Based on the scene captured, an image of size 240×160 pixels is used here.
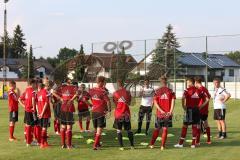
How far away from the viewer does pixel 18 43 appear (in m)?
142

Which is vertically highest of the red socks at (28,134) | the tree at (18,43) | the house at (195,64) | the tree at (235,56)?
the tree at (18,43)

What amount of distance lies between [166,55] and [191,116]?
31360mm

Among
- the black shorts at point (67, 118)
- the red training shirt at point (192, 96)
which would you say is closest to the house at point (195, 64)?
the red training shirt at point (192, 96)

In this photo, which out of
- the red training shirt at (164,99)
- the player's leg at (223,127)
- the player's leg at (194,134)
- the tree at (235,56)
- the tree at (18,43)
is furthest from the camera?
the tree at (18,43)

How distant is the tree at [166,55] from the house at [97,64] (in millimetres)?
2611

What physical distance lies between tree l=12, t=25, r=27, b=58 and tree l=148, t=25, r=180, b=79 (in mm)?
98362

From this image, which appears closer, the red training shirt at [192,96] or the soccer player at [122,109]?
the soccer player at [122,109]

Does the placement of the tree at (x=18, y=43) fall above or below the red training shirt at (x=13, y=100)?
above

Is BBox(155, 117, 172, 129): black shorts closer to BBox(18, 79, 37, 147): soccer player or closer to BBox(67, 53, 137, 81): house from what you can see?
BBox(18, 79, 37, 147): soccer player

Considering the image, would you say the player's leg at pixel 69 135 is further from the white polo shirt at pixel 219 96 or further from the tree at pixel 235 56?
the tree at pixel 235 56

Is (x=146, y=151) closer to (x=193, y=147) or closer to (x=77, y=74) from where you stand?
(x=193, y=147)

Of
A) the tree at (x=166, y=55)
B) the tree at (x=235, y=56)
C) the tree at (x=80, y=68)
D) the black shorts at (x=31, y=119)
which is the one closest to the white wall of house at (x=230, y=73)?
the tree at (x=235, y=56)

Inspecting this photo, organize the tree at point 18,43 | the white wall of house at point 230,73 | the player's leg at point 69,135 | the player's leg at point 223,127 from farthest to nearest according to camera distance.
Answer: the tree at point 18,43 < the white wall of house at point 230,73 < the player's leg at point 223,127 < the player's leg at point 69,135

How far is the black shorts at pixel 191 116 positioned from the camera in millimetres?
14055
